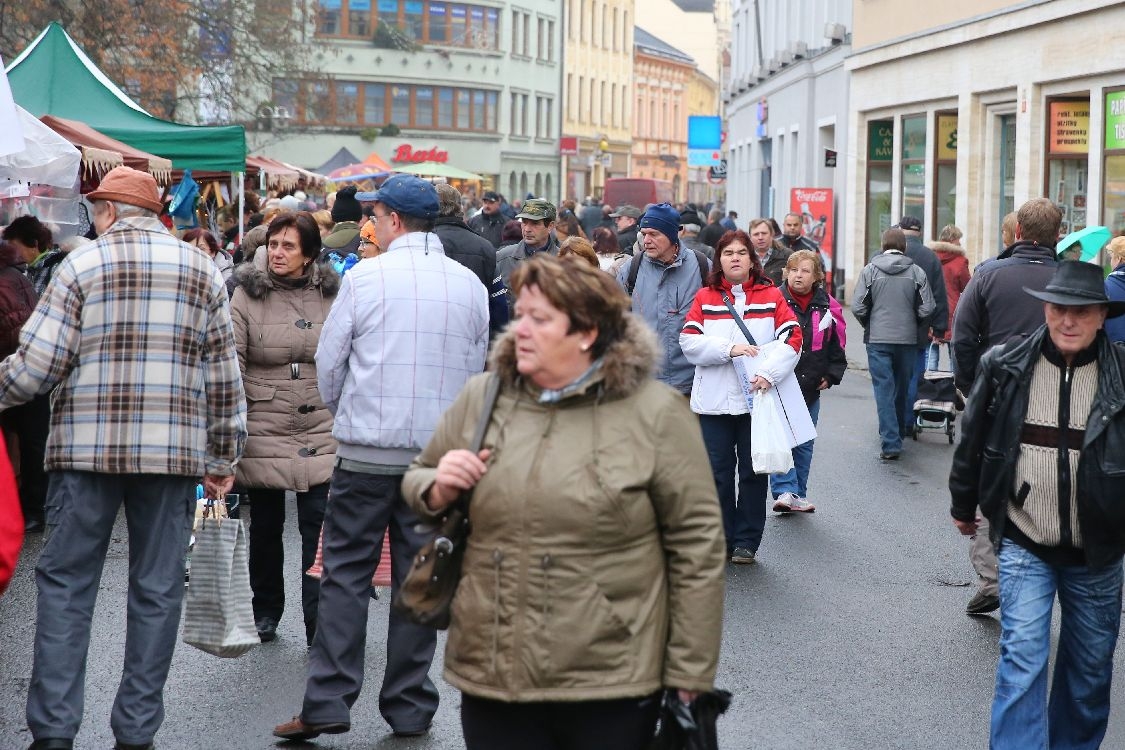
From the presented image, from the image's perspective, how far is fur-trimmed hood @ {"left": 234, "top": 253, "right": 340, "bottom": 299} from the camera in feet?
22.8

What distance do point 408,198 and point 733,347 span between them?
3224 millimetres

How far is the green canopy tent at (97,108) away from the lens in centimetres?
1449

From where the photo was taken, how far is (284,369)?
275 inches

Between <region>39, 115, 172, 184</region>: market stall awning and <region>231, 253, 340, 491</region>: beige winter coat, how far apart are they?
595cm

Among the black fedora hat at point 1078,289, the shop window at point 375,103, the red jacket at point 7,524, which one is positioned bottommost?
the red jacket at point 7,524

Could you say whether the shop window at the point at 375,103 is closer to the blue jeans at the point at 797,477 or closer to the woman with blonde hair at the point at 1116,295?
the blue jeans at the point at 797,477

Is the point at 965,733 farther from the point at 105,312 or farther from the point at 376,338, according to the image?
the point at 105,312

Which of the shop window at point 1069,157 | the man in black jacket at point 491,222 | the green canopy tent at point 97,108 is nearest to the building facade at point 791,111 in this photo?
the shop window at point 1069,157

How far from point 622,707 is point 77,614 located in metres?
2.55

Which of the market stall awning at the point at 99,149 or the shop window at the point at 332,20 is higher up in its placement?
the shop window at the point at 332,20

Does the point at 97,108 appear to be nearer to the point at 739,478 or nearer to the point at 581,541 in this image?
the point at 739,478

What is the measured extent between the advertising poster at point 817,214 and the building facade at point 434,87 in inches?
1691

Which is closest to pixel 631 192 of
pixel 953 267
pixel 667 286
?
pixel 953 267

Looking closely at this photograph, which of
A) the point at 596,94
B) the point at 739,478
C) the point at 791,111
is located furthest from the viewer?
the point at 596,94
